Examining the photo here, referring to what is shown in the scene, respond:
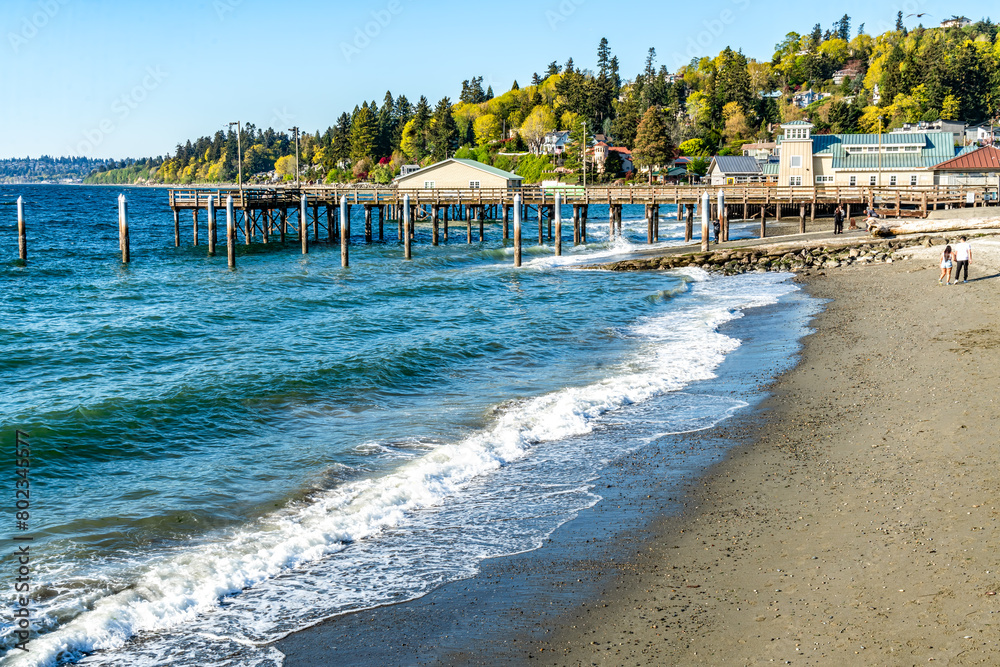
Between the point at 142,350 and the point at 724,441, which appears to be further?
the point at 142,350

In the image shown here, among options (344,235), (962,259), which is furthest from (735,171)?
(962,259)

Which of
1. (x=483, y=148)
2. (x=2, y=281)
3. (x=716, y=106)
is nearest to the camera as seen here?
(x=2, y=281)

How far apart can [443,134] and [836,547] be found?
144 metres

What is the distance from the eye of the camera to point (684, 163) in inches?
4616

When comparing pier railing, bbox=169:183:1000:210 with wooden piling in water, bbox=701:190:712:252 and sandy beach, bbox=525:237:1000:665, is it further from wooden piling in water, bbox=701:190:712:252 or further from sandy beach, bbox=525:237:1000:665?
sandy beach, bbox=525:237:1000:665

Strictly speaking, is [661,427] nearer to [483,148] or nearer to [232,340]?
[232,340]

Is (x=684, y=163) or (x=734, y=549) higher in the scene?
(x=684, y=163)

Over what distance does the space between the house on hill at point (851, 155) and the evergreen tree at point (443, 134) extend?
83.7 m

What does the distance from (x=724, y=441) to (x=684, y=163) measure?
362 feet

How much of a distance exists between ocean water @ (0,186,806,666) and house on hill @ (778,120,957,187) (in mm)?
45309

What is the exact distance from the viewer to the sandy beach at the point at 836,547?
651 centimetres

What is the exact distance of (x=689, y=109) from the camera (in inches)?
5802

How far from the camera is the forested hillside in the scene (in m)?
122

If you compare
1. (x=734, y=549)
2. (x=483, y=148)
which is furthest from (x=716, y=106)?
(x=734, y=549)
